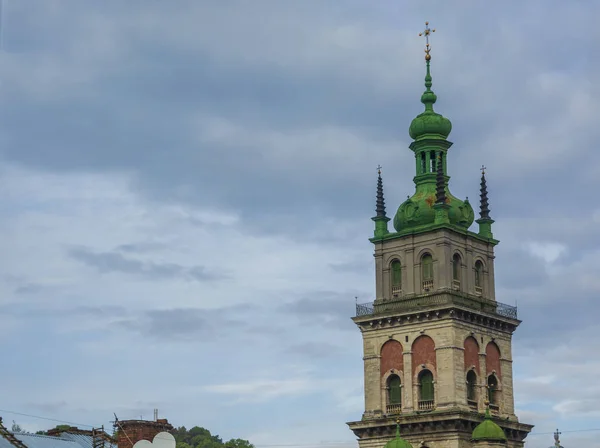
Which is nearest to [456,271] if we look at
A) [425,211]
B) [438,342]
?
[425,211]

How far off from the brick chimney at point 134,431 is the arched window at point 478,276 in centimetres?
3405

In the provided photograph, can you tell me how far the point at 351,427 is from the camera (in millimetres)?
117938

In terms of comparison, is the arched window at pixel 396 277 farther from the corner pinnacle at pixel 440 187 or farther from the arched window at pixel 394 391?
the arched window at pixel 394 391

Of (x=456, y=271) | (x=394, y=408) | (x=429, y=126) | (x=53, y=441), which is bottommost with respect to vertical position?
(x=53, y=441)

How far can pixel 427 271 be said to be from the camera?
11850 centimetres

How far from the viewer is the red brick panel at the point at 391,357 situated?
117 meters

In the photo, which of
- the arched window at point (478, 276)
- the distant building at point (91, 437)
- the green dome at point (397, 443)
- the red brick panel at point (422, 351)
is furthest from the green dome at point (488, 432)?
the distant building at point (91, 437)

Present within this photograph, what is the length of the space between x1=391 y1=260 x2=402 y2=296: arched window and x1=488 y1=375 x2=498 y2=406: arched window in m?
10.7

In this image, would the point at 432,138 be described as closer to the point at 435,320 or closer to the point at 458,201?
the point at 458,201

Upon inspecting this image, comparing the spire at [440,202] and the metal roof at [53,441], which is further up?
the spire at [440,202]

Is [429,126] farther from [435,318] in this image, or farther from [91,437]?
[91,437]

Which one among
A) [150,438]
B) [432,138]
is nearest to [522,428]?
[432,138]

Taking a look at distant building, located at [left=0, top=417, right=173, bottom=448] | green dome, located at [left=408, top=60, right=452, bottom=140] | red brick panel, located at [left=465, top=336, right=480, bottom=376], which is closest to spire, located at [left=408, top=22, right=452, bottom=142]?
green dome, located at [left=408, top=60, right=452, bottom=140]

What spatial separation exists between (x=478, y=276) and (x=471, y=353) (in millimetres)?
8426
